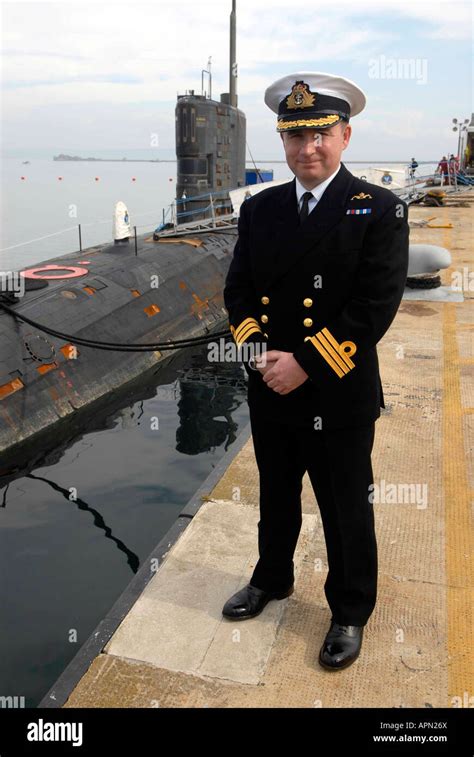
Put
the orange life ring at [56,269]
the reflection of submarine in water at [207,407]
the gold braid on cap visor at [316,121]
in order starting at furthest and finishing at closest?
the orange life ring at [56,269]
the reflection of submarine in water at [207,407]
the gold braid on cap visor at [316,121]

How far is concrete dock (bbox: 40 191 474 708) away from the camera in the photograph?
3.84 metres

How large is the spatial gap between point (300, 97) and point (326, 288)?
106 cm

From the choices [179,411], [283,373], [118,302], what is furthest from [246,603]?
[118,302]

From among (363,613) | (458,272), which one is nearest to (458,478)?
(363,613)

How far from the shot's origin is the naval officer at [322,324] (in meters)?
3.58

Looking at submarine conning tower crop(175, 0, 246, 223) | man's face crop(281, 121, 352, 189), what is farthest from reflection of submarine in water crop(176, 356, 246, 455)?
submarine conning tower crop(175, 0, 246, 223)

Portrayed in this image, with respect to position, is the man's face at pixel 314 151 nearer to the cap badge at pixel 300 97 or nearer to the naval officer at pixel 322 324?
the naval officer at pixel 322 324

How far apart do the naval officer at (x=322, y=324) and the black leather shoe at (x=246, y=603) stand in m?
0.01

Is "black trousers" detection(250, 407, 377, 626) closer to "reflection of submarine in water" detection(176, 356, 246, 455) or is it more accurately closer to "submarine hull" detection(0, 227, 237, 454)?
"submarine hull" detection(0, 227, 237, 454)

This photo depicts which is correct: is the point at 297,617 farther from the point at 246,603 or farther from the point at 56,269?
the point at 56,269

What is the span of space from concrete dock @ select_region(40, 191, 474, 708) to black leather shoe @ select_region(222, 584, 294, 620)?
0.06 metres

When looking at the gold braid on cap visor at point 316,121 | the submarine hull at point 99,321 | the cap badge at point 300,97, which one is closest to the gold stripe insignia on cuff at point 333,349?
the gold braid on cap visor at point 316,121

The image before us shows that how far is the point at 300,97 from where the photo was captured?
11.8 feet
